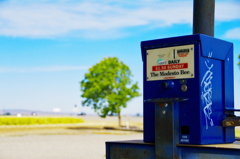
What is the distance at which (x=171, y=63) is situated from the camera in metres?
5.18

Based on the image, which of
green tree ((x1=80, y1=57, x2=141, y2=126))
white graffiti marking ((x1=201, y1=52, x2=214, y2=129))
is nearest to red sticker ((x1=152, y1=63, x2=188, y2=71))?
white graffiti marking ((x1=201, y1=52, x2=214, y2=129))

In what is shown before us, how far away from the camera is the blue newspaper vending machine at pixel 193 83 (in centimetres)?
496

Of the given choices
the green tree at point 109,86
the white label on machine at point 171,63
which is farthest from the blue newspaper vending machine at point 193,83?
the green tree at point 109,86

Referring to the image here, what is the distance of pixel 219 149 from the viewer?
4.70 meters

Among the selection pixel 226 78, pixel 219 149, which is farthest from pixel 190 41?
pixel 219 149

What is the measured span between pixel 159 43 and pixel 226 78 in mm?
956

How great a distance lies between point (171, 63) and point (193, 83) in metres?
0.38

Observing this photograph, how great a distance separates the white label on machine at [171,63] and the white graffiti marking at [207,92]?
190 mm

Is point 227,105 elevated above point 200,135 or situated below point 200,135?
above

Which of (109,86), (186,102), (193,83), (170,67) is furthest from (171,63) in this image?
(109,86)

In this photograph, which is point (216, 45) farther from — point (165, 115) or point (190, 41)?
point (165, 115)

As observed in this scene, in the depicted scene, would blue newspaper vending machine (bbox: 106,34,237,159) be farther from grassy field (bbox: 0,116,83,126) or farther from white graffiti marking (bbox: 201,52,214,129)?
grassy field (bbox: 0,116,83,126)

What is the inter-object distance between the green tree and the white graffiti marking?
1527 inches

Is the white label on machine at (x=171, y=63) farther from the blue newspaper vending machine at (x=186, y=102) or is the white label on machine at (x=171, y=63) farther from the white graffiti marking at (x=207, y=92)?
the white graffiti marking at (x=207, y=92)
